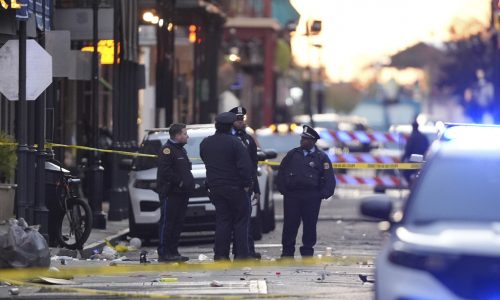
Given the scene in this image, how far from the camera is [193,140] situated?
2295 centimetres

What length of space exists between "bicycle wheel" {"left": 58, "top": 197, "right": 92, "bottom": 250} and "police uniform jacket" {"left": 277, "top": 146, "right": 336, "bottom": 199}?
2.75 metres

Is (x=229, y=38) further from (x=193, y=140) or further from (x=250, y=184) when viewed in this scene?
(x=250, y=184)

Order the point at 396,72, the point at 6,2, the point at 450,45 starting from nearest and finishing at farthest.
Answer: the point at 6,2
the point at 450,45
the point at 396,72

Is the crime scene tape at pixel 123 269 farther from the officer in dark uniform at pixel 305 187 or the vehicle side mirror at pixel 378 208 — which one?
the vehicle side mirror at pixel 378 208

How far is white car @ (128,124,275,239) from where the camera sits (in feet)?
71.8

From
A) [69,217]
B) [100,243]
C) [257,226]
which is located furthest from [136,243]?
[69,217]

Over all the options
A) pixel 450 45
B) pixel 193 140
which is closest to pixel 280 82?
pixel 450 45

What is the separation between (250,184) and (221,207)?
439mm

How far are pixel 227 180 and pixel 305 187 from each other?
1.75m

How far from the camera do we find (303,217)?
18938mm

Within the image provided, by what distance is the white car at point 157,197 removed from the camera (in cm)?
2189

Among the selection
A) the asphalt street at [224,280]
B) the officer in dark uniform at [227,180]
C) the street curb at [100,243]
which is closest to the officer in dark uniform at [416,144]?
the street curb at [100,243]

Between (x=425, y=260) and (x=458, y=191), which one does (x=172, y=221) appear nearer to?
(x=458, y=191)

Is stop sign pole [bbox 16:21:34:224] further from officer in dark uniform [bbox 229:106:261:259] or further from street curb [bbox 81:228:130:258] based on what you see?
officer in dark uniform [bbox 229:106:261:259]
